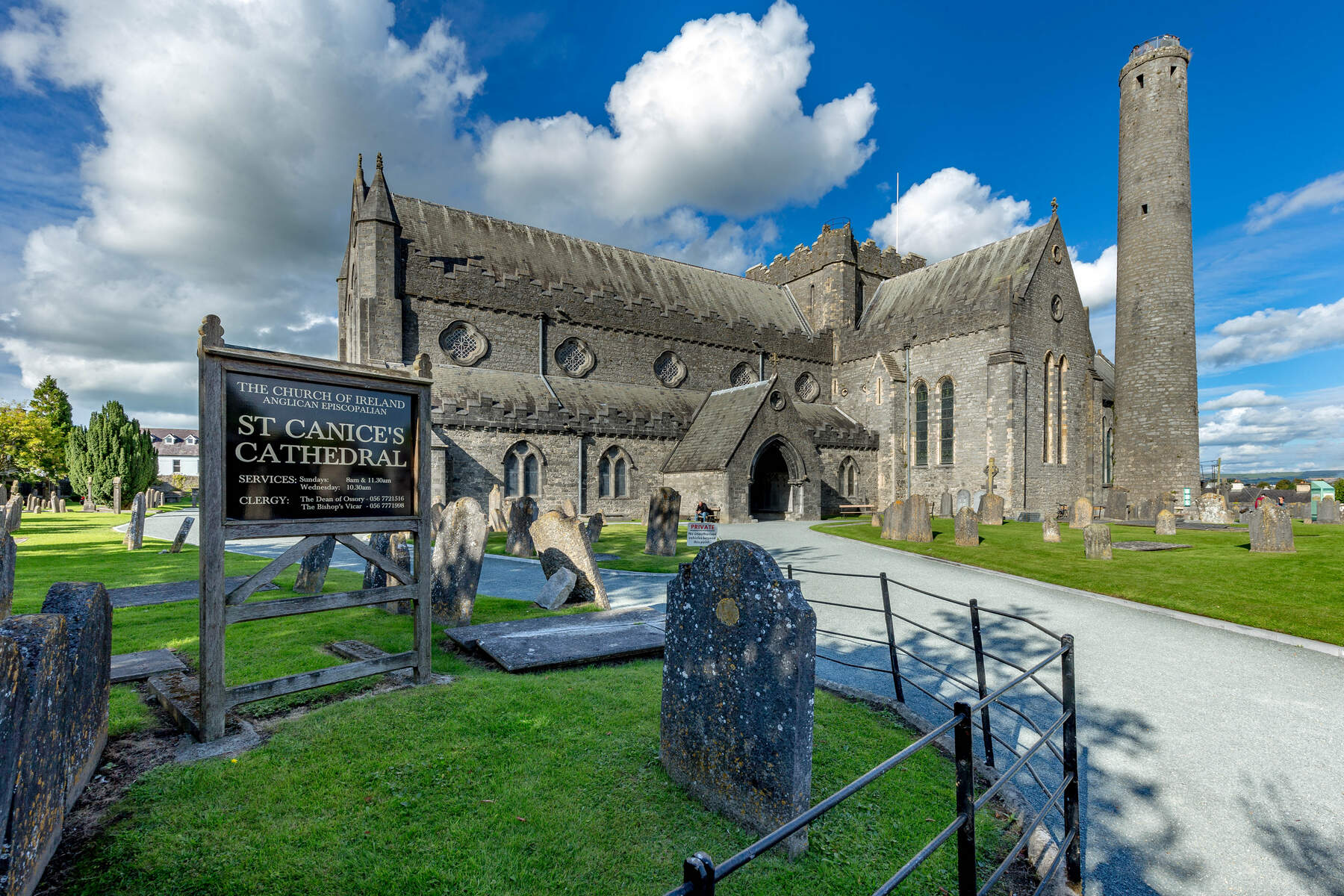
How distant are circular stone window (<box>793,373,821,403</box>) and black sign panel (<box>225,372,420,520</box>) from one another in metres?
28.7

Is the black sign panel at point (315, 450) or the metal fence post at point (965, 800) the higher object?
the black sign panel at point (315, 450)

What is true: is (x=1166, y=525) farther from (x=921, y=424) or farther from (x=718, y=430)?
(x=718, y=430)

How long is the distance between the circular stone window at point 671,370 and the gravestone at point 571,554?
2005 centimetres

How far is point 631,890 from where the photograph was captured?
8.21ft

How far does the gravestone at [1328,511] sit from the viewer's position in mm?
20359

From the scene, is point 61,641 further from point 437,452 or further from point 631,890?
point 437,452

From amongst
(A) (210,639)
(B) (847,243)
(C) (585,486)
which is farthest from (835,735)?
(B) (847,243)

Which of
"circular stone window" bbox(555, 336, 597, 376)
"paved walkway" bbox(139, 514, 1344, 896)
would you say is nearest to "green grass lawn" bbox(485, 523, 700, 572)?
"paved walkway" bbox(139, 514, 1344, 896)

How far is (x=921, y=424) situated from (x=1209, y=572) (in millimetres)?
18946

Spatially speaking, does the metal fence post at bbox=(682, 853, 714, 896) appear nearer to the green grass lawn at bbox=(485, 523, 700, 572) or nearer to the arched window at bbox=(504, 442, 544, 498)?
the green grass lawn at bbox=(485, 523, 700, 572)

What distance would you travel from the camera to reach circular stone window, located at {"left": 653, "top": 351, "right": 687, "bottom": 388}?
28.4 metres

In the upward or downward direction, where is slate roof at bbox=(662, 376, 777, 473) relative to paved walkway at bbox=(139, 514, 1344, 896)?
upward

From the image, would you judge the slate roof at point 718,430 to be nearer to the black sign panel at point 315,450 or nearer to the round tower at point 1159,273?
the round tower at point 1159,273

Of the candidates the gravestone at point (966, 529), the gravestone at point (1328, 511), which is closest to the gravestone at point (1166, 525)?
the gravestone at point (966, 529)
